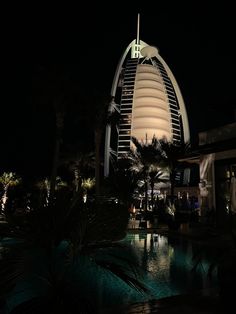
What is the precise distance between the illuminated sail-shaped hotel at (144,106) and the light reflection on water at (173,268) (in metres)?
70.6

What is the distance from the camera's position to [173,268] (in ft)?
30.9

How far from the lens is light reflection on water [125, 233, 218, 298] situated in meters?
7.30

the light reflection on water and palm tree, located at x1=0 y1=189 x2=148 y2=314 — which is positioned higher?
palm tree, located at x1=0 y1=189 x2=148 y2=314

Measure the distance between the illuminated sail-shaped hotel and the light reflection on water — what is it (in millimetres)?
70608

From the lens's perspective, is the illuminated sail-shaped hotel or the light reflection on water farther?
the illuminated sail-shaped hotel

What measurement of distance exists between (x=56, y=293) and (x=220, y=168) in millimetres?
18667

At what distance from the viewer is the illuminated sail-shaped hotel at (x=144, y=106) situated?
299 feet

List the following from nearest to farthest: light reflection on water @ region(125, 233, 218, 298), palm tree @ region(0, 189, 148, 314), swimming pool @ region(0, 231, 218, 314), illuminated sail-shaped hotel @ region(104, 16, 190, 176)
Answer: palm tree @ region(0, 189, 148, 314)
swimming pool @ region(0, 231, 218, 314)
light reflection on water @ region(125, 233, 218, 298)
illuminated sail-shaped hotel @ region(104, 16, 190, 176)

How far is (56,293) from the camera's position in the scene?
3646 mm

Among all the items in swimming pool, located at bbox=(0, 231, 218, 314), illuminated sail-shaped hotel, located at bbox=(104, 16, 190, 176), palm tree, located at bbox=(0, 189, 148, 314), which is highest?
illuminated sail-shaped hotel, located at bbox=(104, 16, 190, 176)

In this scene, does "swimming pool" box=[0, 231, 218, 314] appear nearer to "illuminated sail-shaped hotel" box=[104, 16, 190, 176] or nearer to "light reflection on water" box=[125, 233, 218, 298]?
"light reflection on water" box=[125, 233, 218, 298]

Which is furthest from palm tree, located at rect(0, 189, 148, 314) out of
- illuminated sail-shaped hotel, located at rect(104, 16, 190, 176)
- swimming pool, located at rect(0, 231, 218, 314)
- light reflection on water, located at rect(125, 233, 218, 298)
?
illuminated sail-shaped hotel, located at rect(104, 16, 190, 176)

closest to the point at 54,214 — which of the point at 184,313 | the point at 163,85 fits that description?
the point at 184,313

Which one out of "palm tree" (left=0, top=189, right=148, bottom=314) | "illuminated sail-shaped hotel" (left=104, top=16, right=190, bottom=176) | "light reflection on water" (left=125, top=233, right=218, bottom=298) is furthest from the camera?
"illuminated sail-shaped hotel" (left=104, top=16, right=190, bottom=176)
